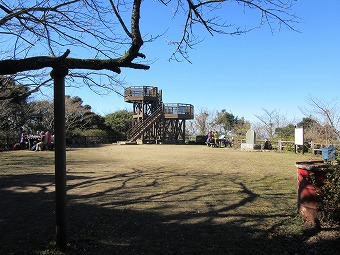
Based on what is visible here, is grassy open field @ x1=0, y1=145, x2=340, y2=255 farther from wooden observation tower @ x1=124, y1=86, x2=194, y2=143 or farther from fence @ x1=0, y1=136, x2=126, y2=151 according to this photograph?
wooden observation tower @ x1=124, y1=86, x2=194, y2=143

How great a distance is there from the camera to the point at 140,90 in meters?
35.1

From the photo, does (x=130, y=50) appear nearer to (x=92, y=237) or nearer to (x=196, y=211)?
(x=92, y=237)

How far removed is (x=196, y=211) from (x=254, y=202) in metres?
1.40

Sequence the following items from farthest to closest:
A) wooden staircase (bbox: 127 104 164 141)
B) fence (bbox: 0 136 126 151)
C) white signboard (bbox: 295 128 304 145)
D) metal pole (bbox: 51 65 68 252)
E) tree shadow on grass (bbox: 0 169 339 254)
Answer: wooden staircase (bbox: 127 104 164 141), fence (bbox: 0 136 126 151), white signboard (bbox: 295 128 304 145), tree shadow on grass (bbox: 0 169 339 254), metal pole (bbox: 51 65 68 252)

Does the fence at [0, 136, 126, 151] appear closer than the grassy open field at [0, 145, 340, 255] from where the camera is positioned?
No

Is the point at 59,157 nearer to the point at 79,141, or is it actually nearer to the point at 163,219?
the point at 163,219

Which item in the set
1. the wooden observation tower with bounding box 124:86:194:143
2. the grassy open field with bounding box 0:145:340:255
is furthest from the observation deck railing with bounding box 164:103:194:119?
the grassy open field with bounding box 0:145:340:255

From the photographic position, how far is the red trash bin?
4.75 meters

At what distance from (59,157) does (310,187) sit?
3.84 meters

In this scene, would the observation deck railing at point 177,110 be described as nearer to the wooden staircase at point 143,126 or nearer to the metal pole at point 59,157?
the wooden staircase at point 143,126

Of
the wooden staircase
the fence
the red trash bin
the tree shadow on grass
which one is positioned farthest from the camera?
the wooden staircase

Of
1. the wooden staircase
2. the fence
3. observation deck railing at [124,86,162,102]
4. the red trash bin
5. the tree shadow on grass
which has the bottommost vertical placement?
the tree shadow on grass

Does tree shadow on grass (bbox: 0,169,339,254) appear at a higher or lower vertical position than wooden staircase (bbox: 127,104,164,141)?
lower

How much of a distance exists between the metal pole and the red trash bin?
365 centimetres
